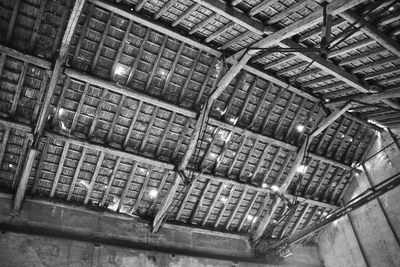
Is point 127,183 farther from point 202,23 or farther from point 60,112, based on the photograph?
point 202,23

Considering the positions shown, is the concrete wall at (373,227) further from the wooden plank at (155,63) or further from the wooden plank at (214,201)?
the wooden plank at (155,63)

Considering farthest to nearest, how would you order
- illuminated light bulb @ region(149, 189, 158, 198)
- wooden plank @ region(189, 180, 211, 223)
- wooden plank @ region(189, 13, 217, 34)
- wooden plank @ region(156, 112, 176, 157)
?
wooden plank @ region(189, 180, 211, 223) < illuminated light bulb @ region(149, 189, 158, 198) < wooden plank @ region(156, 112, 176, 157) < wooden plank @ region(189, 13, 217, 34)

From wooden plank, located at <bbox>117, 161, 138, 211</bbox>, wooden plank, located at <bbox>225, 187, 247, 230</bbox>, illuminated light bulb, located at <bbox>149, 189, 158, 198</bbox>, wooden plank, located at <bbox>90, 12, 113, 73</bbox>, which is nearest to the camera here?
wooden plank, located at <bbox>90, 12, 113, 73</bbox>

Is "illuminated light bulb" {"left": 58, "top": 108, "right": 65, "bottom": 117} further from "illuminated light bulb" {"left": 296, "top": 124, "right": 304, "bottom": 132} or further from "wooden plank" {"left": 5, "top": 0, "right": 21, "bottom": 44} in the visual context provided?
"illuminated light bulb" {"left": 296, "top": 124, "right": 304, "bottom": 132}

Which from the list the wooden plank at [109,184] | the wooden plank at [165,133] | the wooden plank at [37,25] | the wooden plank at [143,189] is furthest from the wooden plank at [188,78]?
the wooden plank at [37,25]

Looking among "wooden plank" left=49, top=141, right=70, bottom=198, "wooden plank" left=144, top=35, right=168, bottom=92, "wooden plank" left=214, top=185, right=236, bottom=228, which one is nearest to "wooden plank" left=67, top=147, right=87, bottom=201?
"wooden plank" left=49, top=141, right=70, bottom=198

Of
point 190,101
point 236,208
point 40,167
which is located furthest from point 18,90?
point 236,208
